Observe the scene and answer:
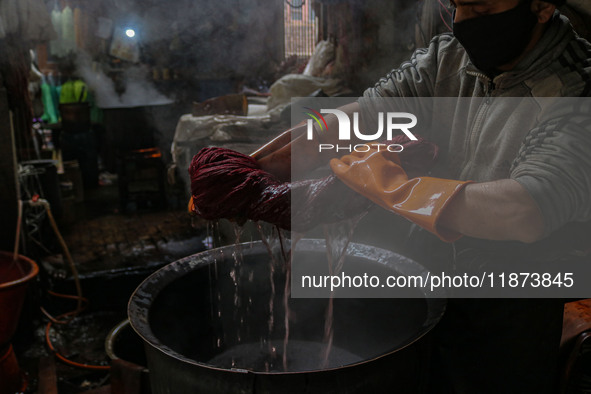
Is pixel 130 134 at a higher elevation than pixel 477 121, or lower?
lower

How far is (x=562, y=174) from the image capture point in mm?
1439

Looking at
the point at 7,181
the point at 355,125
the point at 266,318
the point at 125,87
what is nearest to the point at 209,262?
the point at 266,318

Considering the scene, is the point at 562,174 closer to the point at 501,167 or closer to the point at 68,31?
the point at 501,167

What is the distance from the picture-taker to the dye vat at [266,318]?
5.86 feet

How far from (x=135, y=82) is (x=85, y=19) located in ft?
5.51

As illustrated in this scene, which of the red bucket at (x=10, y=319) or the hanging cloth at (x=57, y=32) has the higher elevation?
the hanging cloth at (x=57, y=32)

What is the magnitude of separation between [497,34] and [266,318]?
1.78 metres

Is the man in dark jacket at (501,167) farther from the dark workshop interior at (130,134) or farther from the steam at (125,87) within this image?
the steam at (125,87)

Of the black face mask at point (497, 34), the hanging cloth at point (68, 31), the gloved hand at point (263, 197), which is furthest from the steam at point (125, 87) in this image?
the black face mask at point (497, 34)

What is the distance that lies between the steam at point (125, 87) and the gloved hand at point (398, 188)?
8.86 meters

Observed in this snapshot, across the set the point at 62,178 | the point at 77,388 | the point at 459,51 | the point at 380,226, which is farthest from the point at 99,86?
the point at 459,51

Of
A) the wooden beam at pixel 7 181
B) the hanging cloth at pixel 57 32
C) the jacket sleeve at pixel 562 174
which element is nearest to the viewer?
the jacket sleeve at pixel 562 174

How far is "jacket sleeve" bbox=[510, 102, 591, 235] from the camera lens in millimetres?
1431

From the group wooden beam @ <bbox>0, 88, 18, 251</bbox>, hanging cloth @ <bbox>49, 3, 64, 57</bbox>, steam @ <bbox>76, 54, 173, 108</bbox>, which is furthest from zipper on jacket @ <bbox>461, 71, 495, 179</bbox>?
hanging cloth @ <bbox>49, 3, 64, 57</bbox>
